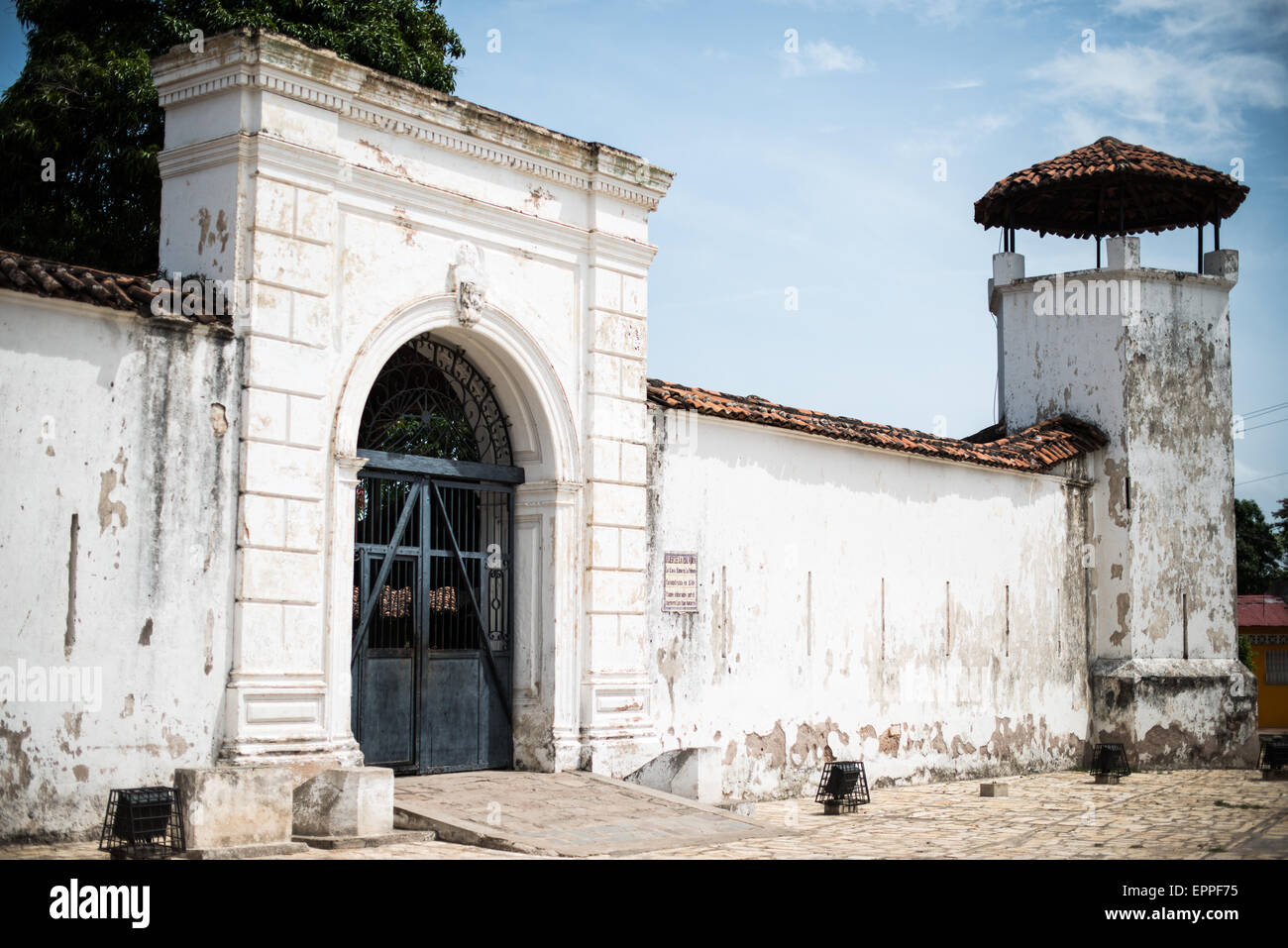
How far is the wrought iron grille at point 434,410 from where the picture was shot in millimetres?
10766

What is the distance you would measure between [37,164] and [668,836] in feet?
41.4

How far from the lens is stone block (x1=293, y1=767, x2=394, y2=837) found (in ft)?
28.3

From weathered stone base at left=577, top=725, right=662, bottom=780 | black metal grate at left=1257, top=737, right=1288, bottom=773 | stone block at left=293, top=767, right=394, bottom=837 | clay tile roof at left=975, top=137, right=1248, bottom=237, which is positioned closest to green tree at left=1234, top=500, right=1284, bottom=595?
clay tile roof at left=975, top=137, right=1248, bottom=237

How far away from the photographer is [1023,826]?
1099 cm

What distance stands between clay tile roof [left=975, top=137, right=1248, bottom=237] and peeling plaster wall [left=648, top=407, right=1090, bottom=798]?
3835mm

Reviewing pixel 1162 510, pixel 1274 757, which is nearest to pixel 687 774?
pixel 1274 757

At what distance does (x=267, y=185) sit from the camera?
938 cm

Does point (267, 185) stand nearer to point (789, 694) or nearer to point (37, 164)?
point (789, 694)

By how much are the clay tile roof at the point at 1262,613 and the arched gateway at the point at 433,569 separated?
23283 mm

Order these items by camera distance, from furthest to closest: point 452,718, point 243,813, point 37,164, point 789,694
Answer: point 37,164
point 789,694
point 452,718
point 243,813

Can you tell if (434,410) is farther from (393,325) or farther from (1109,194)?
(1109,194)

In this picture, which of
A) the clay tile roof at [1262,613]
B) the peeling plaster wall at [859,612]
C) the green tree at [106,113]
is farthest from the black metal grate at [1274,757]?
the clay tile roof at [1262,613]

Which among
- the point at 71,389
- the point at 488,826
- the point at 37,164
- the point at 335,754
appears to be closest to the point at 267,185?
the point at 71,389

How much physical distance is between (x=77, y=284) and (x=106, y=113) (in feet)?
32.2
